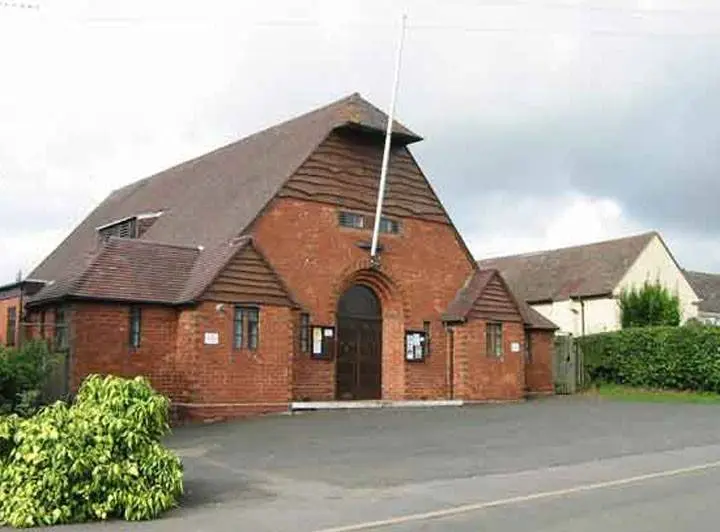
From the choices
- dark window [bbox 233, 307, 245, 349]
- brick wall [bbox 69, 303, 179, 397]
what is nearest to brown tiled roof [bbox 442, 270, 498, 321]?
dark window [bbox 233, 307, 245, 349]

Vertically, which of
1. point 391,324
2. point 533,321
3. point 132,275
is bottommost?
point 391,324

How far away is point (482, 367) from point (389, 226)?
5.58 m

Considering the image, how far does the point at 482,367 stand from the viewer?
30266mm

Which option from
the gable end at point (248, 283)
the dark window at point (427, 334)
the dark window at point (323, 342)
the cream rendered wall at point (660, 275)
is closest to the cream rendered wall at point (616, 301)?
the cream rendered wall at point (660, 275)

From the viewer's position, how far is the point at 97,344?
916 inches

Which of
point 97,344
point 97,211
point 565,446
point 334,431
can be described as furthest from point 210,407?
point 97,211

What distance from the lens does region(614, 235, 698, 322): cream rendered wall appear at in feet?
166

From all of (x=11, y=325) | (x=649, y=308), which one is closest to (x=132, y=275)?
(x=11, y=325)

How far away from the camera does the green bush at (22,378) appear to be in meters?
18.1

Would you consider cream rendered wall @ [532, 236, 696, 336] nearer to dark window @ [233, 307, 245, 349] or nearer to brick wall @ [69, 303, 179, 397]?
dark window @ [233, 307, 245, 349]

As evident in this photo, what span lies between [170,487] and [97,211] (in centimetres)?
3457

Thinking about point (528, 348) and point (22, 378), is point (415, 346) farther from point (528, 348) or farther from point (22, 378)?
point (22, 378)

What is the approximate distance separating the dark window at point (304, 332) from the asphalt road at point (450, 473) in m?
2.87

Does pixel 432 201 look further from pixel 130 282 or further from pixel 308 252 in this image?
pixel 130 282
